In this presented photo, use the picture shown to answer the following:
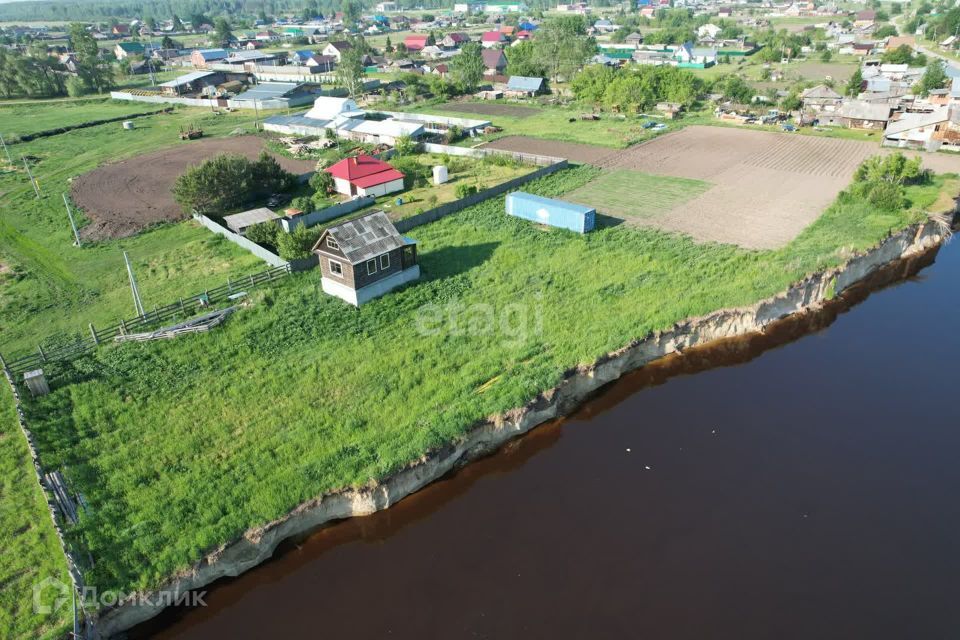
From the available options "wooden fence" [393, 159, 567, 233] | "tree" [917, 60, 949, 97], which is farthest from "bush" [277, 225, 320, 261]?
"tree" [917, 60, 949, 97]

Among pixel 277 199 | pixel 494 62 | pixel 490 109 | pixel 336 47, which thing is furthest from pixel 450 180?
pixel 336 47

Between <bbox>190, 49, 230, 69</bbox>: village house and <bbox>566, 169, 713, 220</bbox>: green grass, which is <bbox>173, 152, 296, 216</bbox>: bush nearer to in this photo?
<bbox>566, 169, 713, 220</bbox>: green grass

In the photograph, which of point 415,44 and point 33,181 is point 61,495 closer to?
point 33,181

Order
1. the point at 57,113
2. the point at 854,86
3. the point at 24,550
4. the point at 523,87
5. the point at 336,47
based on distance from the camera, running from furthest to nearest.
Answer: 1. the point at 336,47
2. the point at 523,87
3. the point at 57,113
4. the point at 854,86
5. the point at 24,550

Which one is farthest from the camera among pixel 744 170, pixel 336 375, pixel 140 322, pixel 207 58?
pixel 207 58

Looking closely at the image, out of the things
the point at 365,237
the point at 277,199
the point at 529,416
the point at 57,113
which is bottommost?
the point at 529,416

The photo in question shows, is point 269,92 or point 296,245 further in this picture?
point 269,92

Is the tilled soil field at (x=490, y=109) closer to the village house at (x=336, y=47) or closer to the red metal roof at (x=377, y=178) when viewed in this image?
the red metal roof at (x=377, y=178)
